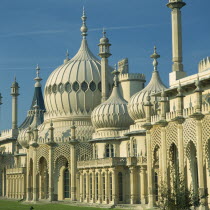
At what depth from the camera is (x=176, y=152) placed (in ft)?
136

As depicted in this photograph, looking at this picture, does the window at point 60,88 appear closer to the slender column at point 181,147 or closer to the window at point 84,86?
the window at point 84,86

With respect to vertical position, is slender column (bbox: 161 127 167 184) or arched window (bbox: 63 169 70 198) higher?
slender column (bbox: 161 127 167 184)

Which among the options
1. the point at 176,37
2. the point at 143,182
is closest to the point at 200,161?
the point at 176,37

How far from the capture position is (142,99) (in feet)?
176

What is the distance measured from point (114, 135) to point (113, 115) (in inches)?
75.8

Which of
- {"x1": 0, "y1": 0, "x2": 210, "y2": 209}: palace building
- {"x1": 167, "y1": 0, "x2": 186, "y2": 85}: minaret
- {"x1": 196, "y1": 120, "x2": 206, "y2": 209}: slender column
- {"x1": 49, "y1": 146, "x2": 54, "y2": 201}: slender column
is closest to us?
{"x1": 196, "y1": 120, "x2": 206, "y2": 209}: slender column

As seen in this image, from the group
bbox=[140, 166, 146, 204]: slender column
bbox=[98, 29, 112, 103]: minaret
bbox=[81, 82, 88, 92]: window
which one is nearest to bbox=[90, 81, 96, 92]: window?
bbox=[81, 82, 88, 92]: window

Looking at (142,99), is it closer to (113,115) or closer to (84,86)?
(113,115)

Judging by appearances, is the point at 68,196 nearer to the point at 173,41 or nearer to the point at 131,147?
the point at 131,147

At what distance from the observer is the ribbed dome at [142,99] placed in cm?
5338

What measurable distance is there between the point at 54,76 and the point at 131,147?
643 inches

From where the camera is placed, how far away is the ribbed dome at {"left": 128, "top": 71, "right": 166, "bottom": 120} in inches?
2101

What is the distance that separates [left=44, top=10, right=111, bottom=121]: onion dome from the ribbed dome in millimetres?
10157

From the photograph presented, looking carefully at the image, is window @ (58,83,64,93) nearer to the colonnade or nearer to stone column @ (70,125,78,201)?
stone column @ (70,125,78,201)
